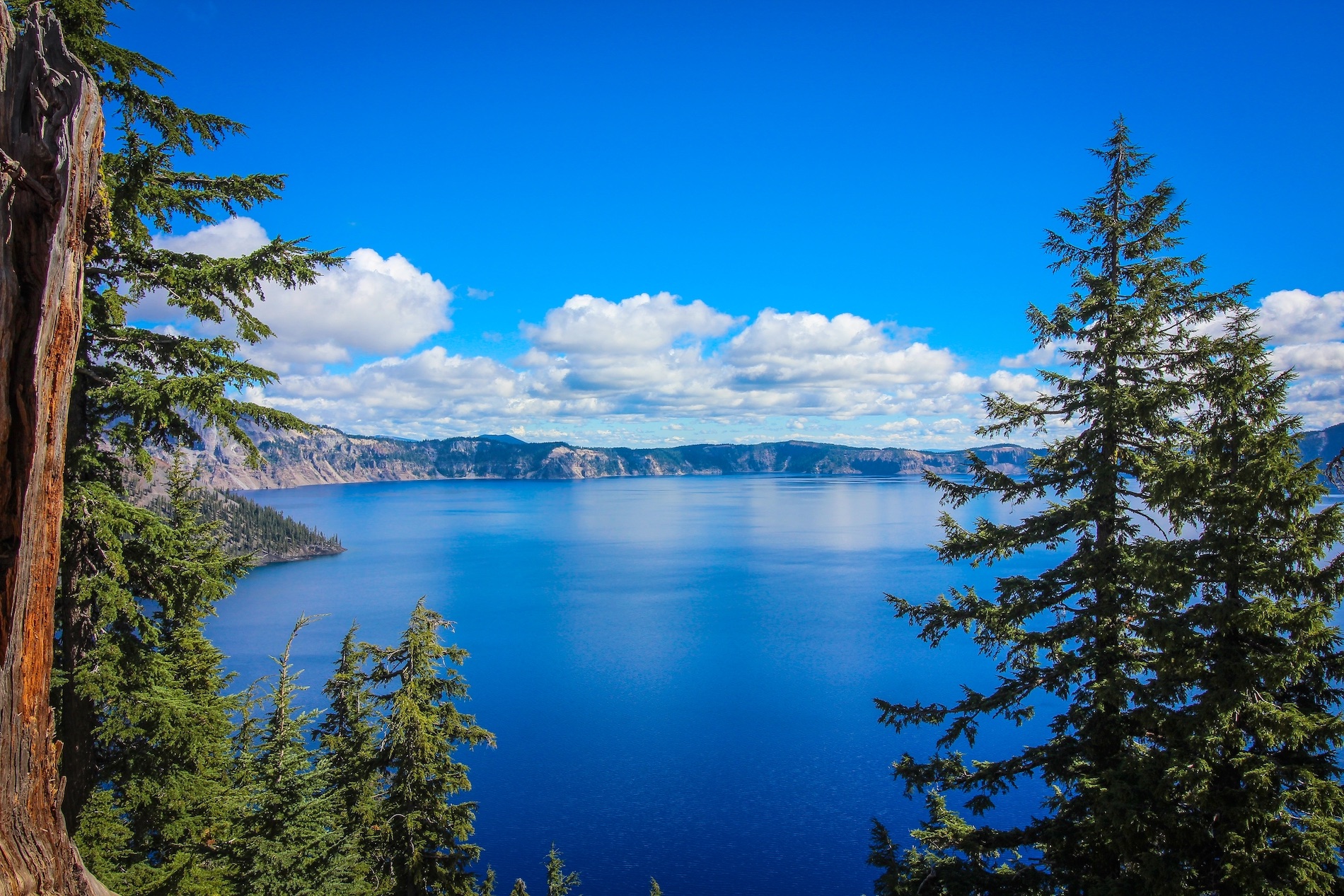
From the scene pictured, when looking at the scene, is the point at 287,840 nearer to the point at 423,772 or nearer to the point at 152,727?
the point at 423,772

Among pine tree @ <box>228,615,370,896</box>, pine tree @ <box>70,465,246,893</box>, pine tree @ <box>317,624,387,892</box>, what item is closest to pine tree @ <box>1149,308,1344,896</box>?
pine tree @ <box>70,465,246,893</box>

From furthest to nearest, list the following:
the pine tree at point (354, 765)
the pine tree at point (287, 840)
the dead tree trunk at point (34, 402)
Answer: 1. the pine tree at point (354, 765)
2. the pine tree at point (287, 840)
3. the dead tree trunk at point (34, 402)

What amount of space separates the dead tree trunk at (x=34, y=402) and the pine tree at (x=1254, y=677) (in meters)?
8.51

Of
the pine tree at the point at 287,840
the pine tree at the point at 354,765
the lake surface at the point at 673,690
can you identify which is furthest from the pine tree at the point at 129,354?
the lake surface at the point at 673,690

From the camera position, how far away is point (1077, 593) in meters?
8.97

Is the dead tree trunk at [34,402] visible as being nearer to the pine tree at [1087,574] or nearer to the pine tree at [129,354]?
the pine tree at [129,354]

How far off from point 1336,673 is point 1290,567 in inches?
42.8

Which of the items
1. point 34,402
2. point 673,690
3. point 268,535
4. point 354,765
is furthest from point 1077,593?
point 268,535

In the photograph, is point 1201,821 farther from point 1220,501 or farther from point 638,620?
point 638,620

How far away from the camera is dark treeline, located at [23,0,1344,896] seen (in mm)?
6668

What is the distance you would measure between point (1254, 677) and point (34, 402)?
30.3 ft

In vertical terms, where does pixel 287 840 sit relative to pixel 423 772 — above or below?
above

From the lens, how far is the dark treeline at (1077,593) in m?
6.67

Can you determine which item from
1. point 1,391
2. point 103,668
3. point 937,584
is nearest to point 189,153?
point 103,668
